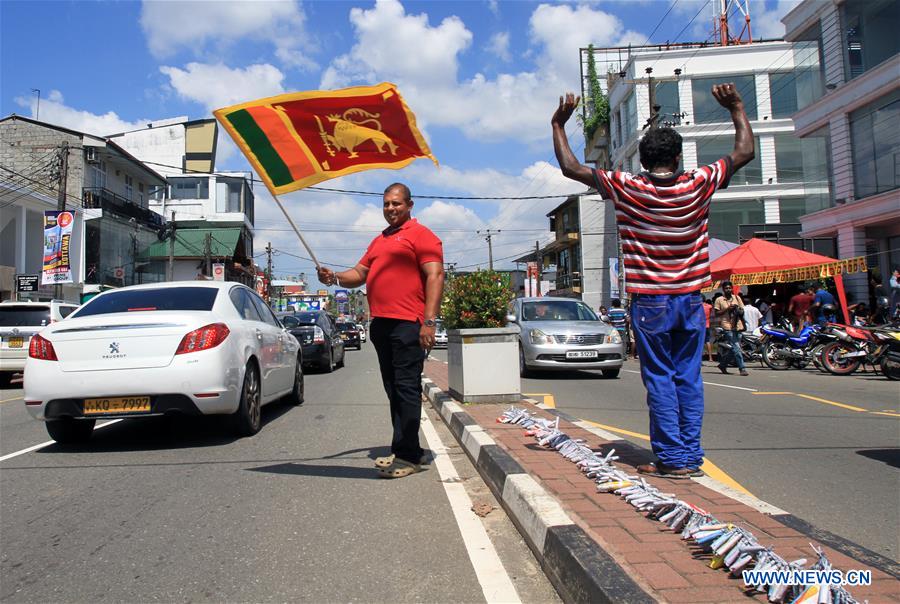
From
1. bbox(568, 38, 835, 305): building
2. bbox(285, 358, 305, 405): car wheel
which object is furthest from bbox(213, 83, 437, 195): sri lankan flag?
bbox(568, 38, 835, 305): building

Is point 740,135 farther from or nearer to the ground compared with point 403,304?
farther from the ground

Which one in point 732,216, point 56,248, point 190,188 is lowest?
point 56,248

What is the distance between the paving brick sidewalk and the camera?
7.95 feet

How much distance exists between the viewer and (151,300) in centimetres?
638

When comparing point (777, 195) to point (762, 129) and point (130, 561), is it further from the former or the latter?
point (130, 561)

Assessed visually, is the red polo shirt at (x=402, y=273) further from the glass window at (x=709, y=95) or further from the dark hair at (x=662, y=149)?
the glass window at (x=709, y=95)

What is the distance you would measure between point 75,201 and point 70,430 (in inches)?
1115

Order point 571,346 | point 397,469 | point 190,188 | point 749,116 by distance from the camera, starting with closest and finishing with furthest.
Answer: point 397,469 < point 571,346 < point 749,116 < point 190,188

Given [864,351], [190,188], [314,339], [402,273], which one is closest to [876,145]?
[864,351]

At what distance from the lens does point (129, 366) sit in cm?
561

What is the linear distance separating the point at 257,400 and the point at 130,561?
3551mm

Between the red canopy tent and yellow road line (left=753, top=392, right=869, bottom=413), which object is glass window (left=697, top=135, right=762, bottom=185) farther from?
yellow road line (left=753, top=392, right=869, bottom=413)

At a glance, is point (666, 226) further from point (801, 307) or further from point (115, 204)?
point (115, 204)

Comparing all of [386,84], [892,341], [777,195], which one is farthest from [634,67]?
[386,84]
